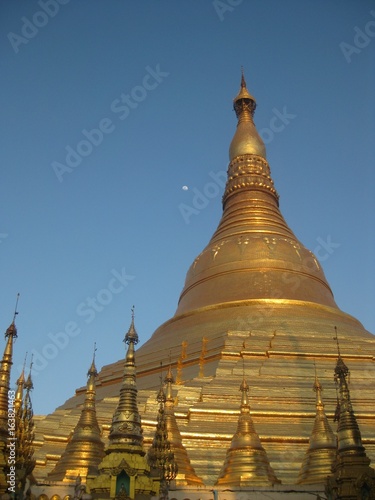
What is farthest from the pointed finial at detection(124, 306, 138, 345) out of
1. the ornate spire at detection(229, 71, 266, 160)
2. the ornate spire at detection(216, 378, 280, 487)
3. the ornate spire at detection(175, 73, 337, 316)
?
the ornate spire at detection(229, 71, 266, 160)

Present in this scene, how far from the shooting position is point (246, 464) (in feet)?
41.5

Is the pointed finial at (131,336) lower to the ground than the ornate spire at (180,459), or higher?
higher

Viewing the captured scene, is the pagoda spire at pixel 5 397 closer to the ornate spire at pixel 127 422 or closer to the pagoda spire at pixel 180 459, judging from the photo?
the ornate spire at pixel 127 422

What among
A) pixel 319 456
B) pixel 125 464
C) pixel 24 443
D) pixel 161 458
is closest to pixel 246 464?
pixel 319 456

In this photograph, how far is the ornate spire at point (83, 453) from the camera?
41.7 ft

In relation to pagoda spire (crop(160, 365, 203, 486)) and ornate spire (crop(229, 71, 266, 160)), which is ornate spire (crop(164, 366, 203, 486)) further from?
ornate spire (crop(229, 71, 266, 160))

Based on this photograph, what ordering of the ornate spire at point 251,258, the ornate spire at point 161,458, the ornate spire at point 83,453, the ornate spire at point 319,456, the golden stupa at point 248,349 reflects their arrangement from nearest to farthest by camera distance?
the ornate spire at point 161,458, the ornate spire at point 319,456, the ornate spire at point 83,453, the golden stupa at point 248,349, the ornate spire at point 251,258

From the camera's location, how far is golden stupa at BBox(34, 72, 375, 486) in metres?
15.1

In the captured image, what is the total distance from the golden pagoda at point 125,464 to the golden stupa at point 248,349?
408 centimetres

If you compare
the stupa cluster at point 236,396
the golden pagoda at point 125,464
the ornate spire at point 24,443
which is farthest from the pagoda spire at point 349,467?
the ornate spire at point 24,443

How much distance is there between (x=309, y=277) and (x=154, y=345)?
752 cm

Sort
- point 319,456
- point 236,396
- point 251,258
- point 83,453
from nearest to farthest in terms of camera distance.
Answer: point 319,456, point 83,453, point 236,396, point 251,258

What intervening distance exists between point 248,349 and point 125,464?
10812 millimetres

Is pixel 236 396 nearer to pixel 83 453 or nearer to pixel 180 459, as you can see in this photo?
pixel 180 459
